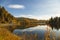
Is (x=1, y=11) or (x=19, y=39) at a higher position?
(x=1, y=11)

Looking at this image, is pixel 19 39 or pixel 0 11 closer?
pixel 19 39

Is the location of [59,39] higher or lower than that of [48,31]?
lower

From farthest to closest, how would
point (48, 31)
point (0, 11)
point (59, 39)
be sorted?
point (0, 11) → point (59, 39) → point (48, 31)

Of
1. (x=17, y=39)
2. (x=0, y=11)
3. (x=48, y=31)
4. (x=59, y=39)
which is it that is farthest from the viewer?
(x=0, y=11)

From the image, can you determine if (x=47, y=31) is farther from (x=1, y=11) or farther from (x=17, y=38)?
(x=1, y=11)

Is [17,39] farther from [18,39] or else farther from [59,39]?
[59,39]

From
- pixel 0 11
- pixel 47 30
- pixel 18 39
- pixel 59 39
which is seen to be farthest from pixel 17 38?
pixel 0 11

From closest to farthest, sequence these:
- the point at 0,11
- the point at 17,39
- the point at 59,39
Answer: the point at 17,39
the point at 59,39
the point at 0,11

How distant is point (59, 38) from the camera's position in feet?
26.6

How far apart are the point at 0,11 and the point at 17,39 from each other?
42.5 feet

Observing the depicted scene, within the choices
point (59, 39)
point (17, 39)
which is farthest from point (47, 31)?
point (59, 39)

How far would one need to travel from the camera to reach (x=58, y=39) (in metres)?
8.07

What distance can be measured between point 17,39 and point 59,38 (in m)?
2.87

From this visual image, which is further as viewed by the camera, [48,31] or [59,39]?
[59,39]
